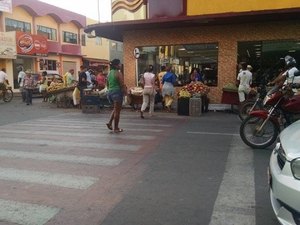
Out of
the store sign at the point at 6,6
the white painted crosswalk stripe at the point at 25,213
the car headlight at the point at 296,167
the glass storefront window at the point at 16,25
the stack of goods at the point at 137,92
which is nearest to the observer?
the car headlight at the point at 296,167

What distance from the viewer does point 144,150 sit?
746 centimetres

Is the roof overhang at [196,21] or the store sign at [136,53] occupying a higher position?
the roof overhang at [196,21]

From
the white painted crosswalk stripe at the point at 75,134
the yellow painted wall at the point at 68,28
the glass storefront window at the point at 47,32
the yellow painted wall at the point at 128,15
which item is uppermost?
the yellow painted wall at the point at 68,28

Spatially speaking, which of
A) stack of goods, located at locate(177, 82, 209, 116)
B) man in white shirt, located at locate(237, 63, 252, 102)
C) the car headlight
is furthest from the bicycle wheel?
the car headlight

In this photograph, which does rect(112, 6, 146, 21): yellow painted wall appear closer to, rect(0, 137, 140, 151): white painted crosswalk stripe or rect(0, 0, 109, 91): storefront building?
rect(0, 137, 140, 151): white painted crosswalk stripe

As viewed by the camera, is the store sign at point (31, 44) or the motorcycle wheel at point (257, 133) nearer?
the motorcycle wheel at point (257, 133)

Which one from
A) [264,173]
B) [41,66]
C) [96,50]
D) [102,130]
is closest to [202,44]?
[102,130]

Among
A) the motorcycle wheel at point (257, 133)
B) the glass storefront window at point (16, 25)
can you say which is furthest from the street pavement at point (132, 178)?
the glass storefront window at point (16, 25)

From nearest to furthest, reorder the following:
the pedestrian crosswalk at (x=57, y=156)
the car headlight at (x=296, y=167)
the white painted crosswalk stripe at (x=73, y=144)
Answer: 1. the car headlight at (x=296, y=167)
2. the pedestrian crosswalk at (x=57, y=156)
3. the white painted crosswalk stripe at (x=73, y=144)

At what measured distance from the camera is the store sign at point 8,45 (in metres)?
26.8

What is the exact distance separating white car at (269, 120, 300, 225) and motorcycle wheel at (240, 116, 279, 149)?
11.9 ft

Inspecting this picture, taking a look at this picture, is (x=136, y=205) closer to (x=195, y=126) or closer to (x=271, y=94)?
(x=271, y=94)

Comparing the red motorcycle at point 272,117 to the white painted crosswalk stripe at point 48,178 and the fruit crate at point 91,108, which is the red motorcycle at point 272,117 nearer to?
the white painted crosswalk stripe at point 48,178

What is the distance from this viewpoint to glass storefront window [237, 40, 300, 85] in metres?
14.5
